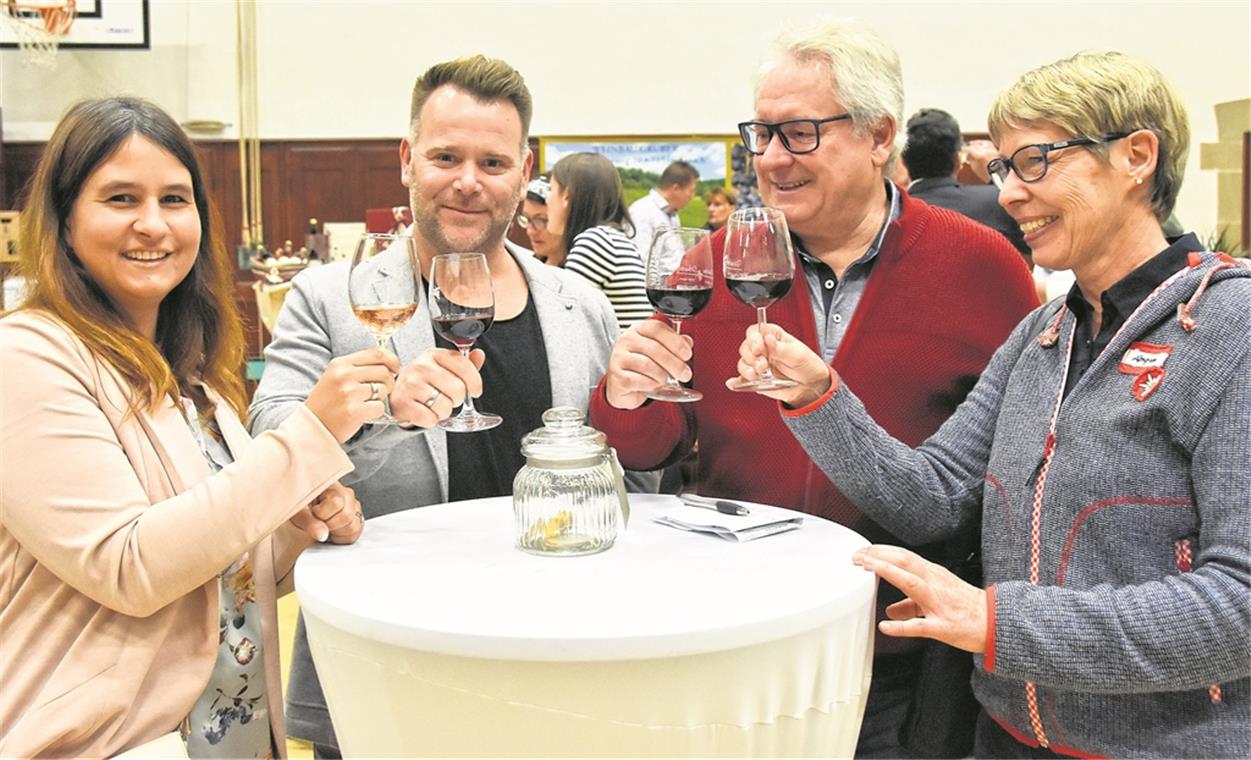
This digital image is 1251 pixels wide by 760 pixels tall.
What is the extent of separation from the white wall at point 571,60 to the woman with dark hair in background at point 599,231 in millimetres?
5052

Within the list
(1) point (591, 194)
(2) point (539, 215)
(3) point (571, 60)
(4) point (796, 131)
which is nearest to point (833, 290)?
(4) point (796, 131)

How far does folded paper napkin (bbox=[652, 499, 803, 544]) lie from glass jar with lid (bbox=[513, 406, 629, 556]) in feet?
0.59

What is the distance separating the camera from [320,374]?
88.6 inches

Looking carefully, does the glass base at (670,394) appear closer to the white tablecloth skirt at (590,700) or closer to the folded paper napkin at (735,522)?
the folded paper napkin at (735,522)

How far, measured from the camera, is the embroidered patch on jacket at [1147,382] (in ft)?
4.91

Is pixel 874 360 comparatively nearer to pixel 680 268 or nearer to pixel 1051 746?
pixel 680 268

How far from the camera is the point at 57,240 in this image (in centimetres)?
170

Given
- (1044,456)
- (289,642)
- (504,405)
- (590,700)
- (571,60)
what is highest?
(571,60)

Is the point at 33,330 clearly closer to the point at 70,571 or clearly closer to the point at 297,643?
the point at 70,571

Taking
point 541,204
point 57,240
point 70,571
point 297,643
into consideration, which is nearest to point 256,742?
point 297,643

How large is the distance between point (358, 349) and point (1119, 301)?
4.73 feet

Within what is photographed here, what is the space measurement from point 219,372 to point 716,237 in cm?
106

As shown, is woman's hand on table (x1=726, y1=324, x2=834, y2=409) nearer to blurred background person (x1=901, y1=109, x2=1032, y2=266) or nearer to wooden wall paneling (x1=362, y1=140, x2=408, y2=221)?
blurred background person (x1=901, y1=109, x2=1032, y2=266)

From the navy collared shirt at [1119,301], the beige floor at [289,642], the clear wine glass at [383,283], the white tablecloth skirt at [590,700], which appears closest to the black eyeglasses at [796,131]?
the navy collared shirt at [1119,301]
